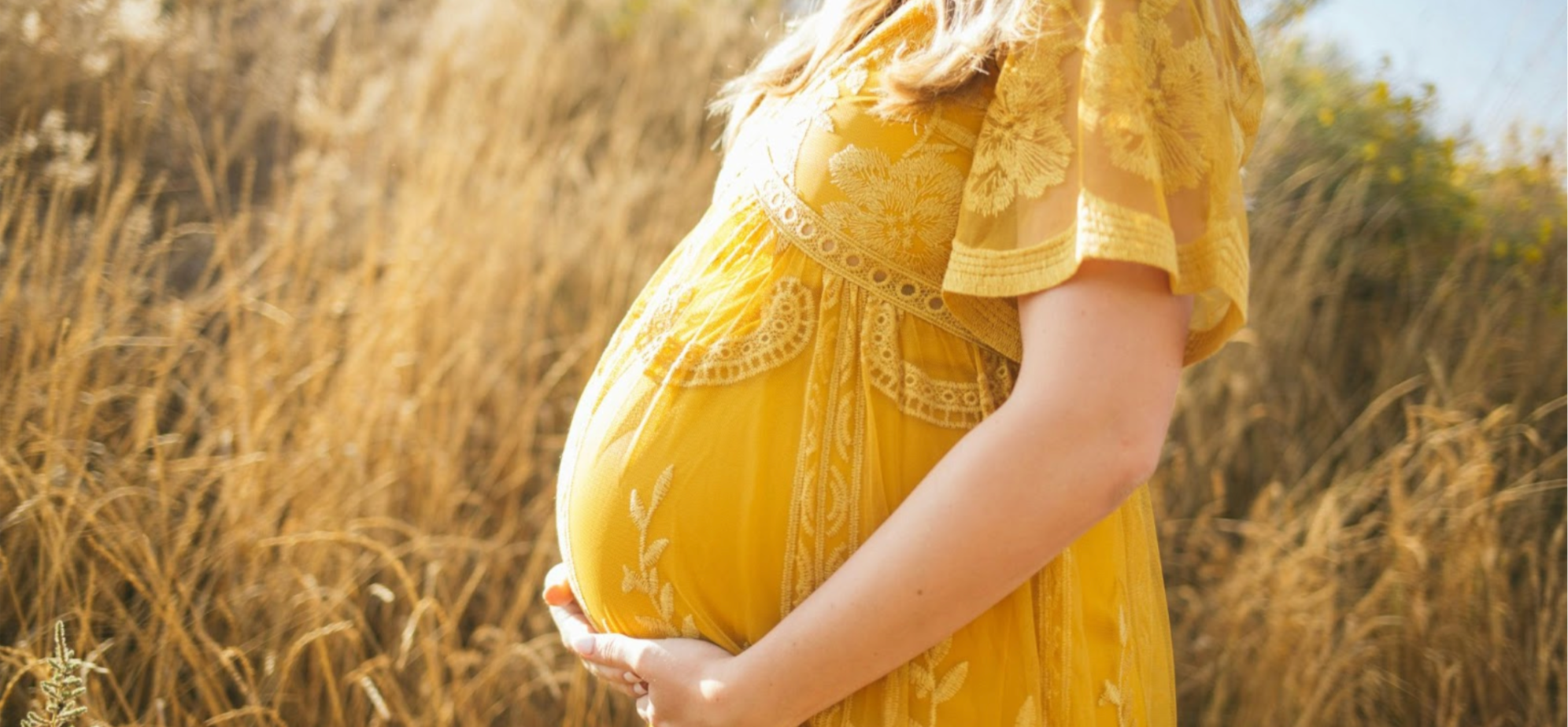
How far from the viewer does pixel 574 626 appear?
41.1 inches

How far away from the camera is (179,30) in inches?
126

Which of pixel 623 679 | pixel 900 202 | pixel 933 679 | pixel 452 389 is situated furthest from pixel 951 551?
pixel 452 389

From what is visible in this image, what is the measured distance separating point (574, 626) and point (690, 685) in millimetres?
257

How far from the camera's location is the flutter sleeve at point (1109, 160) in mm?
692

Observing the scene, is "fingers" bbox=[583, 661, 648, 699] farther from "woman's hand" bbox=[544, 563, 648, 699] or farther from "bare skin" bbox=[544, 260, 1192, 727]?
"bare skin" bbox=[544, 260, 1192, 727]

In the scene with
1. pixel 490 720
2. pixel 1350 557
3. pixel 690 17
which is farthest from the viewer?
pixel 690 17

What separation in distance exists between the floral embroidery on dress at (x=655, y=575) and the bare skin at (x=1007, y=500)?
0.31 ft

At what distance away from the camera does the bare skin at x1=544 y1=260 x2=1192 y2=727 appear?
2.26 feet

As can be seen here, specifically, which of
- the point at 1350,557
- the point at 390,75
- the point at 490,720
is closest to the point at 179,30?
the point at 390,75

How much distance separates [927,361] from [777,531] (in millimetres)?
191

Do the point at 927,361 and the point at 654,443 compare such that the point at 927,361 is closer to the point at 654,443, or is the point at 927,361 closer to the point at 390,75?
the point at 654,443

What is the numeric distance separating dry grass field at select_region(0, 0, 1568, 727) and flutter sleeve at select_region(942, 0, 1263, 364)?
124 cm

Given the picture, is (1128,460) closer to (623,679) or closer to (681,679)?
(681,679)

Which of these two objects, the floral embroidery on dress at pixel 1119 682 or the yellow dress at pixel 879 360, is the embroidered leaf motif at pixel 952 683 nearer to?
the yellow dress at pixel 879 360
